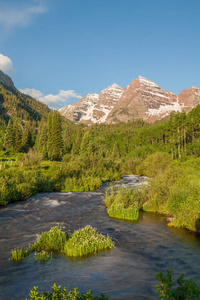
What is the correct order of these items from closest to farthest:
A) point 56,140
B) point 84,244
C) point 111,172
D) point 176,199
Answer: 1. point 84,244
2. point 176,199
3. point 111,172
4. point 56,140

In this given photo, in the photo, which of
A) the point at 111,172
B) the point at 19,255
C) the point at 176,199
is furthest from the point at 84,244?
the point at 111,172

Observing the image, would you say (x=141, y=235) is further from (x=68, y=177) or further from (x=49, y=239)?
(x=68, y=177)

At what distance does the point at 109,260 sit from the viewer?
1092 centimetres

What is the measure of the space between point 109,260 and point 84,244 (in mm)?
1621

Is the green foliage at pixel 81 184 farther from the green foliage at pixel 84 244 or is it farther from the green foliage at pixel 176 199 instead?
the green foliage at pixel 84 244

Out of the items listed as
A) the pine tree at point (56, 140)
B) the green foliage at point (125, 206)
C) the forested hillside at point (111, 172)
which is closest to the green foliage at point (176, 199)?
the forested hillside at point (111, 172)

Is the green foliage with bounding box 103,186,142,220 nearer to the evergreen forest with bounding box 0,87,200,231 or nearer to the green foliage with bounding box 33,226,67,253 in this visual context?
the evergreen forest with bounding box 0,87,200,231

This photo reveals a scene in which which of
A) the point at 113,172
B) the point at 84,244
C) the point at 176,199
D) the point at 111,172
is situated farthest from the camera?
the point at 113,172

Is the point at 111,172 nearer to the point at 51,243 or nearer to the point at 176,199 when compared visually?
the point at 176,199

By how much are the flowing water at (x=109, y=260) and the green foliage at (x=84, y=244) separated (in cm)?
40

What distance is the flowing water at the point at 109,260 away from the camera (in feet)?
28.6

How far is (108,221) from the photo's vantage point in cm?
1809

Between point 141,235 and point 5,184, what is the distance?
1722 centimetres

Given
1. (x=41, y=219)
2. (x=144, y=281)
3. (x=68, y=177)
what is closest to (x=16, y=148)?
(x=68, y=177)
